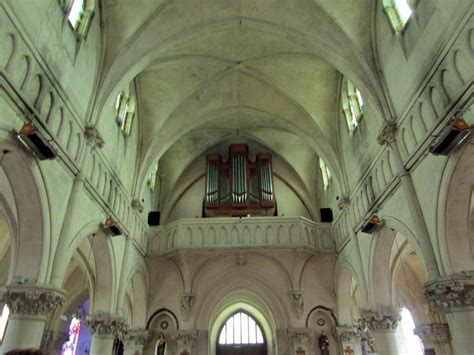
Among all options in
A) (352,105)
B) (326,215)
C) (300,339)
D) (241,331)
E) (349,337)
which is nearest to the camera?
(352,105)

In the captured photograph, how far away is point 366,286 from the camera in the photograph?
1244cm

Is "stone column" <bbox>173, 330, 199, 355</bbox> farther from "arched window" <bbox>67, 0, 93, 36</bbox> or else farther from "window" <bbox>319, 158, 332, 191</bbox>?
"arched window" <bbox>67, 0, 93, 36</bbox>

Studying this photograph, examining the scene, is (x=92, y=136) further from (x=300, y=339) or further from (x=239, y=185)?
(x=300, y=339)

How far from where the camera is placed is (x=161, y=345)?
16.0 meters

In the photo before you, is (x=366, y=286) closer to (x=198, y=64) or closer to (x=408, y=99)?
(x=408, y=99)

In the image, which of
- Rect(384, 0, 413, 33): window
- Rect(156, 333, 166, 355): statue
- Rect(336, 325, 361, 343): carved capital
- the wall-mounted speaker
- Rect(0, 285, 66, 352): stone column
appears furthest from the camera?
Rect(156, 333, 166, 355): statue

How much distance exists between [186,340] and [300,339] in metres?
4.45

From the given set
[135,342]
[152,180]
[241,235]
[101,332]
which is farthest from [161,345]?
[152,180]

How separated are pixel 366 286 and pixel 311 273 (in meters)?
4.03

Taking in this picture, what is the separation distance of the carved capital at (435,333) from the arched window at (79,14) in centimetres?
1578

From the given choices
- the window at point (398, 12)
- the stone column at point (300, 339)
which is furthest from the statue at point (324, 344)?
the window at point (398, 12)

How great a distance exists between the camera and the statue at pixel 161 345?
52.0ft

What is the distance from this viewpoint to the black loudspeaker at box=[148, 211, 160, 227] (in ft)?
57.8

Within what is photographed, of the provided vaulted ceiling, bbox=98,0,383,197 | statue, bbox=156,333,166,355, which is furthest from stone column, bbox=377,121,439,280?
statue, bbox=156,333,166,355
